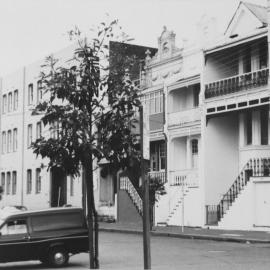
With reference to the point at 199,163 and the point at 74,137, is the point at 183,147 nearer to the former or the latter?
the point at 199,163

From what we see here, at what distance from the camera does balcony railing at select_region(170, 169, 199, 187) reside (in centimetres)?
3128

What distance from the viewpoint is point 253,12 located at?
95.2ft

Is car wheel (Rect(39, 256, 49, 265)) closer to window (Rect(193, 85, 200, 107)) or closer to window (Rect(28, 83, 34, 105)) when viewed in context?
window (Rect(193, 85, 200, 107))

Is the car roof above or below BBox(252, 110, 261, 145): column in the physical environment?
below

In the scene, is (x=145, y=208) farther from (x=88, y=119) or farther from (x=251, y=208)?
(x=251, y=208)

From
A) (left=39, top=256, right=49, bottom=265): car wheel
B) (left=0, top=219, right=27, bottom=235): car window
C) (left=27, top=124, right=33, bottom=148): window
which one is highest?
(left=27, top=124, right=33, bottom=148): window

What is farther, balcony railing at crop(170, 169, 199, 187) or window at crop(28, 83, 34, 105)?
window at crop(28, 83, 34, 105)

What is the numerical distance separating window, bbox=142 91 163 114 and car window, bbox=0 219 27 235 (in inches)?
742

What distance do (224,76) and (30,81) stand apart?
837 inches

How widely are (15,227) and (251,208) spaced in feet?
43.7

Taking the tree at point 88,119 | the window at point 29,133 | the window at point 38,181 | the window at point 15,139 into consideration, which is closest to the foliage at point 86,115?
the tree at point 88,119

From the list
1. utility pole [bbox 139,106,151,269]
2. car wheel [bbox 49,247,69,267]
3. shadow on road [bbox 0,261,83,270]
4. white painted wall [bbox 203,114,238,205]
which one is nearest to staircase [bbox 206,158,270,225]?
white painted wall [bbox 203,114,238,205]

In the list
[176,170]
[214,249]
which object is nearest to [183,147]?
[176,170]

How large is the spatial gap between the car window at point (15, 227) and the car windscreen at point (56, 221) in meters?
0.25
